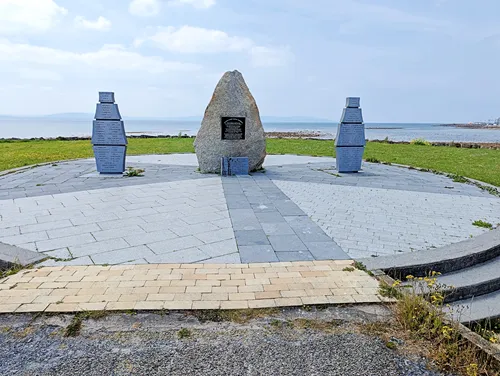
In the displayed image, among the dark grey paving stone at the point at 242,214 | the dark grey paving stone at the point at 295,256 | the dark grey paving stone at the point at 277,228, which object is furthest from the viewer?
the dark grey paving stone at the point at 242,214

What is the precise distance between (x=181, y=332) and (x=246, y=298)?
2.04 feet

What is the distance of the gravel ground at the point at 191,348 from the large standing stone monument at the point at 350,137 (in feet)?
23.8

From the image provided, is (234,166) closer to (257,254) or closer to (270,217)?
(270,217)

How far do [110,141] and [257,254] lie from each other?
6.47 metres

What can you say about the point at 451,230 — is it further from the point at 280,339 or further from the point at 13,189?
the point at 13,189

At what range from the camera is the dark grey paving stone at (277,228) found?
457 centimetres

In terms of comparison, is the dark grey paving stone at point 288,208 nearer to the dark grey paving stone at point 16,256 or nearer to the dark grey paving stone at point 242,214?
the dark grey paving stone at point 242,214

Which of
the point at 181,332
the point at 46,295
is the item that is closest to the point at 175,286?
the point at 181,332

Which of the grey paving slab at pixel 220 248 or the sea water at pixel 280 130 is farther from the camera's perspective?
the sea water at pixel 280 130

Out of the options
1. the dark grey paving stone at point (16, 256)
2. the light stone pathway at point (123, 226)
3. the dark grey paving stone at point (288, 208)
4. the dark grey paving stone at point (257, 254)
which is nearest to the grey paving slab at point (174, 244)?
the light stone pathway at point (123, 226)

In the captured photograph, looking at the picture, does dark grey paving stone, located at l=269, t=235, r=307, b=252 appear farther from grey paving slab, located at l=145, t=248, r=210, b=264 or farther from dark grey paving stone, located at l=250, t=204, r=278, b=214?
dark grey paving stone, located at l=250, t=204, r=278, b=214

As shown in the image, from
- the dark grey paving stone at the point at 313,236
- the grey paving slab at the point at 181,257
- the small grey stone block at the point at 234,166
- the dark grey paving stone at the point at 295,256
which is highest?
the small grey stone block at the point at 234,166

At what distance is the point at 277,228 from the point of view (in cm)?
473

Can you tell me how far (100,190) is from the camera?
6.95 meters
